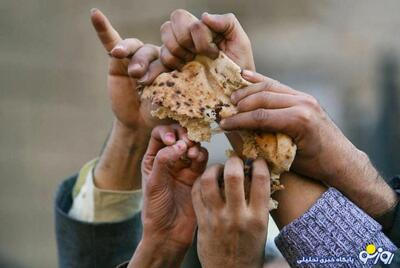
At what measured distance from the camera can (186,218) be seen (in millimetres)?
1268

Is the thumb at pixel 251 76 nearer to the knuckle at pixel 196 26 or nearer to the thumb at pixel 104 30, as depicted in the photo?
the knuckle at pixel 196 26

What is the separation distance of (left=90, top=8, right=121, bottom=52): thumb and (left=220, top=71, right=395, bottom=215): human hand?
0.35m

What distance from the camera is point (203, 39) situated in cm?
111

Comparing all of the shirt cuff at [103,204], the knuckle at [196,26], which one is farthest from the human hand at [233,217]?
the shirt cuff at [103,204]

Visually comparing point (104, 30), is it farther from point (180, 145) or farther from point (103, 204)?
point (103, 204)

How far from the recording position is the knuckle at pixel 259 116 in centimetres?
106

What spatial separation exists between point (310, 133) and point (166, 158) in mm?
238

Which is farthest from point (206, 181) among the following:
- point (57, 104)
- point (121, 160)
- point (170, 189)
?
point (57, 104)

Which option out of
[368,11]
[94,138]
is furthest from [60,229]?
[368,11]

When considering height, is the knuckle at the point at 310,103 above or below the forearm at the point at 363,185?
above

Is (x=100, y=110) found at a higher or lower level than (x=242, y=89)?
lower

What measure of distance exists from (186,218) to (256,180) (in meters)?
0.26

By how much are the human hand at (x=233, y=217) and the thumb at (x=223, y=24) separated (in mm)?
211

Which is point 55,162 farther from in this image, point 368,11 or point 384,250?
point 384,250
